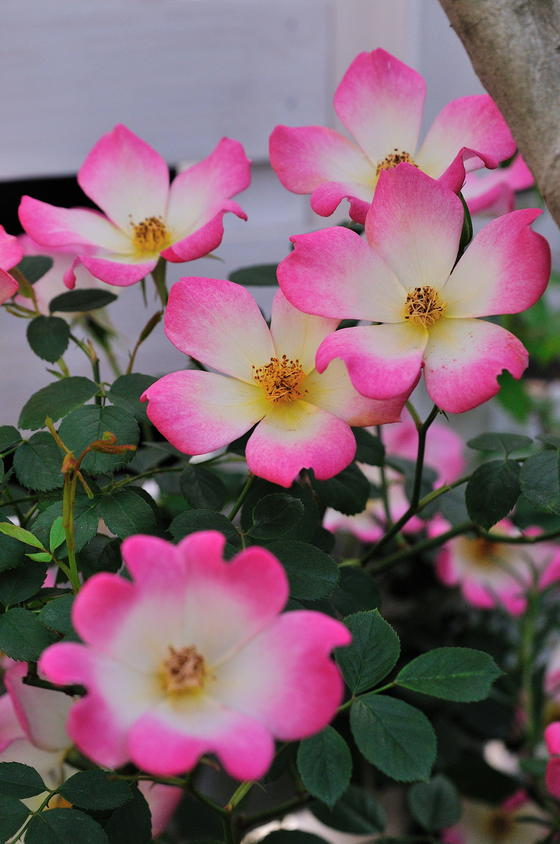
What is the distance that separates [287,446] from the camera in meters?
0.40

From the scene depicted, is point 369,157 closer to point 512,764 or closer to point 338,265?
point 338,265

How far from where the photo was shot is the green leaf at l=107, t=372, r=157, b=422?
18.3 inches

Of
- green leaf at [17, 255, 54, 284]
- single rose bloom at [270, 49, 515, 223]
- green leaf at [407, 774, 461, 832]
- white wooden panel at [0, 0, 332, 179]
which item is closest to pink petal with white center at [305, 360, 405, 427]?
single rose bloom at [270, 49, 515, 223]

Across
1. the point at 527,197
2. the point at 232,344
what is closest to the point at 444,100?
the point at 527,197

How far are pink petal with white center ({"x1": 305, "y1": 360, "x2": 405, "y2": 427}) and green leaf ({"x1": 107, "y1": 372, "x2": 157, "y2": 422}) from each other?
90mm

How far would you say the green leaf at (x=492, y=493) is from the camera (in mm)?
468

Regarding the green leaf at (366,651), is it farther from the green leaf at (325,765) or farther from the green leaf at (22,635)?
the green leaf at (22,635)

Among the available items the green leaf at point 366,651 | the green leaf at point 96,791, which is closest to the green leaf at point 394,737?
the green leaf at point 366,651

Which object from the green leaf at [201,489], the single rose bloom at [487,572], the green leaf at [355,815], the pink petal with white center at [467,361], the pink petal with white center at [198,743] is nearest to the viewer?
the pink petal with white center at [198,743]

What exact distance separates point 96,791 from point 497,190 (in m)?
0.38

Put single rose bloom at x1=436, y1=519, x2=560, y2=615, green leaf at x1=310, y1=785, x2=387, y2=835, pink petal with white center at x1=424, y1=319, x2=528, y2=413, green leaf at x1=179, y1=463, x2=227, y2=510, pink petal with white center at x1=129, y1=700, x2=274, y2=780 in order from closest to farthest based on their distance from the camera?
pink petal with white center at x1=129, y1=700, x2=274, y2=780 < pink petal with white center at x1=424, y1=319, x2=528, y2=413 < green leaf at x1=179, y1=463, x2=227, y2=510 < green leaf at x1=310, y1=785, x2=387, y2=835 < single rose bloom at x1=436, y1=519, x2=560, y2=615

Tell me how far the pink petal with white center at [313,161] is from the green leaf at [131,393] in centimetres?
13

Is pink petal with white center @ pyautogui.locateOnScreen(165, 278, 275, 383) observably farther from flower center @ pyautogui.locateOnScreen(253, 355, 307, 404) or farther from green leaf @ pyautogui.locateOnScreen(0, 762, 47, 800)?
green leaf @ pyautogui.locateOnScreen(0, 762, 47, 800)

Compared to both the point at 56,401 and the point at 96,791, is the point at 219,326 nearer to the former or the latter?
the point at 56,401
